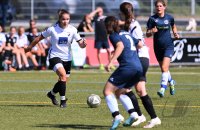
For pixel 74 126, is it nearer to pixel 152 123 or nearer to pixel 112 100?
pixel 112 100

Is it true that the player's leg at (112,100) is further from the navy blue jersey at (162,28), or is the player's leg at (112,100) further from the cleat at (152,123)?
the navy blue jersey at (162,28)

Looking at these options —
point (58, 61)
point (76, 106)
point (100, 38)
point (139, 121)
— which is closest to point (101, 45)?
point (100, 38)

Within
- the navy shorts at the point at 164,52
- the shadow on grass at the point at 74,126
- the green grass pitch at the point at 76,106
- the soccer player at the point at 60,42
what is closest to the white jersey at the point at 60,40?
the soccer player at the point at 60,42

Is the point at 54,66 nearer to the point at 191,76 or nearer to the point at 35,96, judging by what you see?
the point at 35,96

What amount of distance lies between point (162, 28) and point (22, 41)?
1229 cm

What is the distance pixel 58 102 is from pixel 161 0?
3.35 meters

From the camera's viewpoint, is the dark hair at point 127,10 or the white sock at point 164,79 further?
the white sock at point 164,79

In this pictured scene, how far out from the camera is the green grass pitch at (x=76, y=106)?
1334 cm

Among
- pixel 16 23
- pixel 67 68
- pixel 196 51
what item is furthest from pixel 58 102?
pixel 16 23

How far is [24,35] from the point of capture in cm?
3016

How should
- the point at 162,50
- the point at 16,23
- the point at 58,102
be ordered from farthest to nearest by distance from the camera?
the point at 16,23
the point at 162,50
the point at 58,102

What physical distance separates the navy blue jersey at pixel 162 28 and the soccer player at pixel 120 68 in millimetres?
5659

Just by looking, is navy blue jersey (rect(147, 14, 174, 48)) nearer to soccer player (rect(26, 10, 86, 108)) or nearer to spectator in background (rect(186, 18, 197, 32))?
soccer player (rect(26, 10, 86, 108))

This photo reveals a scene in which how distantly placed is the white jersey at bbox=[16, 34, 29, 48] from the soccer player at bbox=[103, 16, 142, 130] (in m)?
17.4
